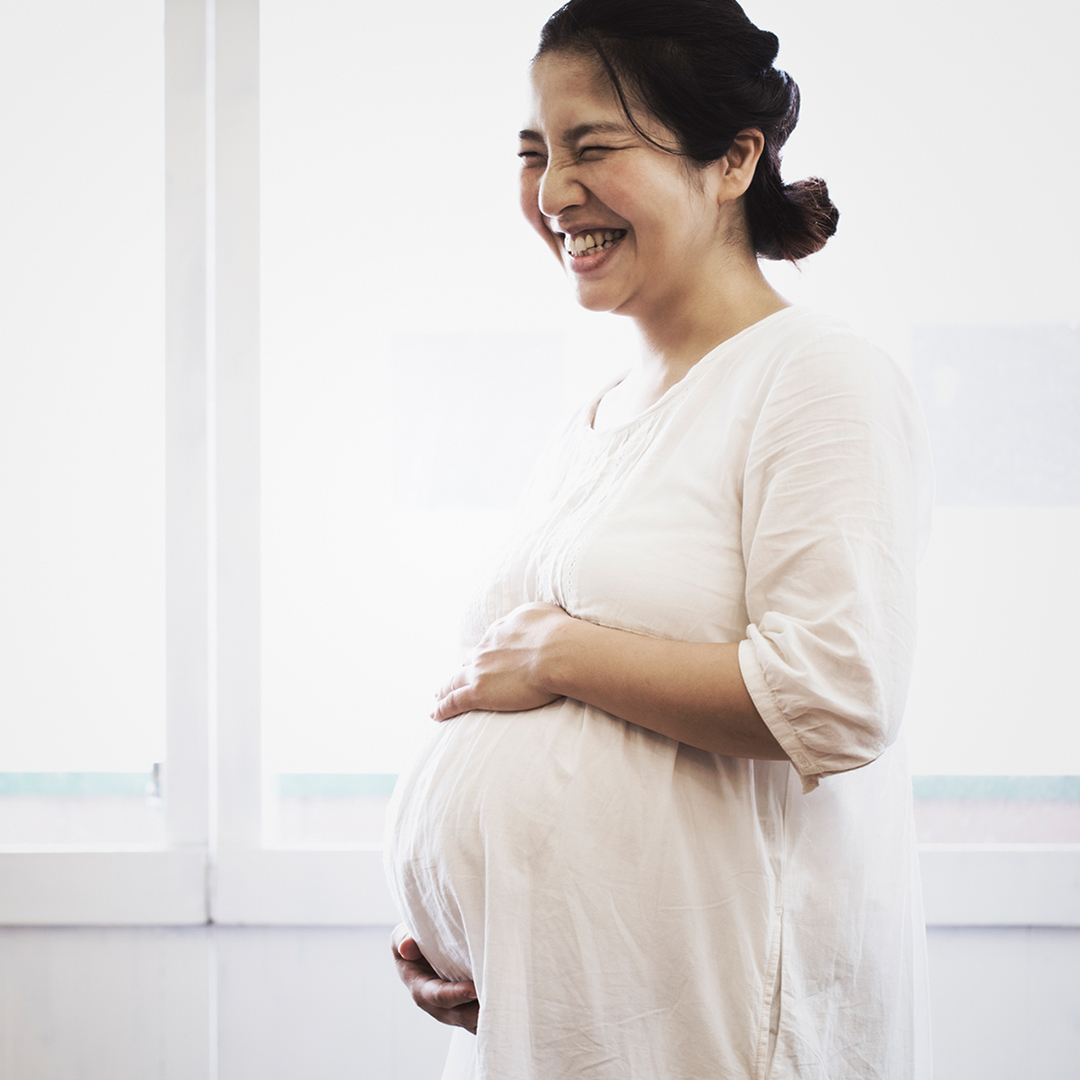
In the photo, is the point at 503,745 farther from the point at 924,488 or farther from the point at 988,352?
the point at 988,352

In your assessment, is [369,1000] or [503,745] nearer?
[503,745]

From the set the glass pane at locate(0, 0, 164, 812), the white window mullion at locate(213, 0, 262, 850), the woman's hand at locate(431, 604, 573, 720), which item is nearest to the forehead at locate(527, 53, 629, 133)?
the woman's hand at locate(431, 604, 573, 720)

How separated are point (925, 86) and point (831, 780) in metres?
1.12

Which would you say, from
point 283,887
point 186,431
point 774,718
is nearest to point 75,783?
point 283,887

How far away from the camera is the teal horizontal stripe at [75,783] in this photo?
1.45 metres

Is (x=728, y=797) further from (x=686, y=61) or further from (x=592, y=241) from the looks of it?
(x=686, y=61)

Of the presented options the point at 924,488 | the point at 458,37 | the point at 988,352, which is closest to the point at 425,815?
the point at 924,488

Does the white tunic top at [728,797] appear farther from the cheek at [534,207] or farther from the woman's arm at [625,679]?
the cheek at [534,207]

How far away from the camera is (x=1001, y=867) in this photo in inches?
50.8

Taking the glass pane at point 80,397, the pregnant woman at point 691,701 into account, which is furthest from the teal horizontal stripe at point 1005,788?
the glass pane at point 80,397

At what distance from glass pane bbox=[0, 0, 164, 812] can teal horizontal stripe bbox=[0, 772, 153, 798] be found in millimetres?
19

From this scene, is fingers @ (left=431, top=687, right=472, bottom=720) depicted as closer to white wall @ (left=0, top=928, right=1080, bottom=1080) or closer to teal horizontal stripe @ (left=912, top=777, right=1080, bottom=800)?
white wall @ (left=0, top=928, right=1080, bottom=1080)

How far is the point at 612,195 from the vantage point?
80cm

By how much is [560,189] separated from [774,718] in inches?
21.1
